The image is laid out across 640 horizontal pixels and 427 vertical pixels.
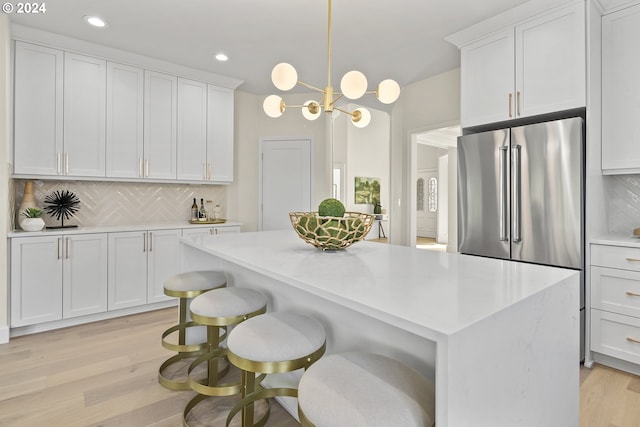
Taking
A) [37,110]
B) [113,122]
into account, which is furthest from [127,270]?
[37,110]

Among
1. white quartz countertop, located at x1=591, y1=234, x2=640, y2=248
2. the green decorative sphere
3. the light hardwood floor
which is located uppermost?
the green decorative sphere

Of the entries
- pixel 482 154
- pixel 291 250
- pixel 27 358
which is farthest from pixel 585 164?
pixel 27 358

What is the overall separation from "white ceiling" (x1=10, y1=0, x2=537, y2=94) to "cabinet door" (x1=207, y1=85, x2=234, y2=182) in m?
0.38

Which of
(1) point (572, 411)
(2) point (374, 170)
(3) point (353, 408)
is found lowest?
(1) point (572, 411)

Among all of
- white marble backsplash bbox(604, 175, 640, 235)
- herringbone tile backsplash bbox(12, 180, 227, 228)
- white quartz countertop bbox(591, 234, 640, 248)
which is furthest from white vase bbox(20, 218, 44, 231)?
white marble backsplash bbox(604, 175, 640, 235)

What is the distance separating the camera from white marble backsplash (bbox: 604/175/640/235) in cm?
262

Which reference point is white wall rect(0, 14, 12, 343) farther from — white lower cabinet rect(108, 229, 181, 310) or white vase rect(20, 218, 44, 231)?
white lower cabinet rect(108, 229, 181, 310)

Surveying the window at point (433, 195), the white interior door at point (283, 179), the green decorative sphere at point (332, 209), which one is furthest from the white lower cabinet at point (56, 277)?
the window at point (433, 195)

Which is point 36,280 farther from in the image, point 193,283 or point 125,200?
point 193,283

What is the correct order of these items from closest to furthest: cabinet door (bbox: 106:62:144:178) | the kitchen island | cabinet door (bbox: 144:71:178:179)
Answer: the kitchen island → cabinet door (bbox: 106:62:144:178) → cabinet door (bbox: 144:71:178:179)

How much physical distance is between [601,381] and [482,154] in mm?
1765

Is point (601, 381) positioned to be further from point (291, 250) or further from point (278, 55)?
point (278, 55)

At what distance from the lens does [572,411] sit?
46.3 inches

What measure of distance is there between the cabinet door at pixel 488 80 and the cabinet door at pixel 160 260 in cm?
313
